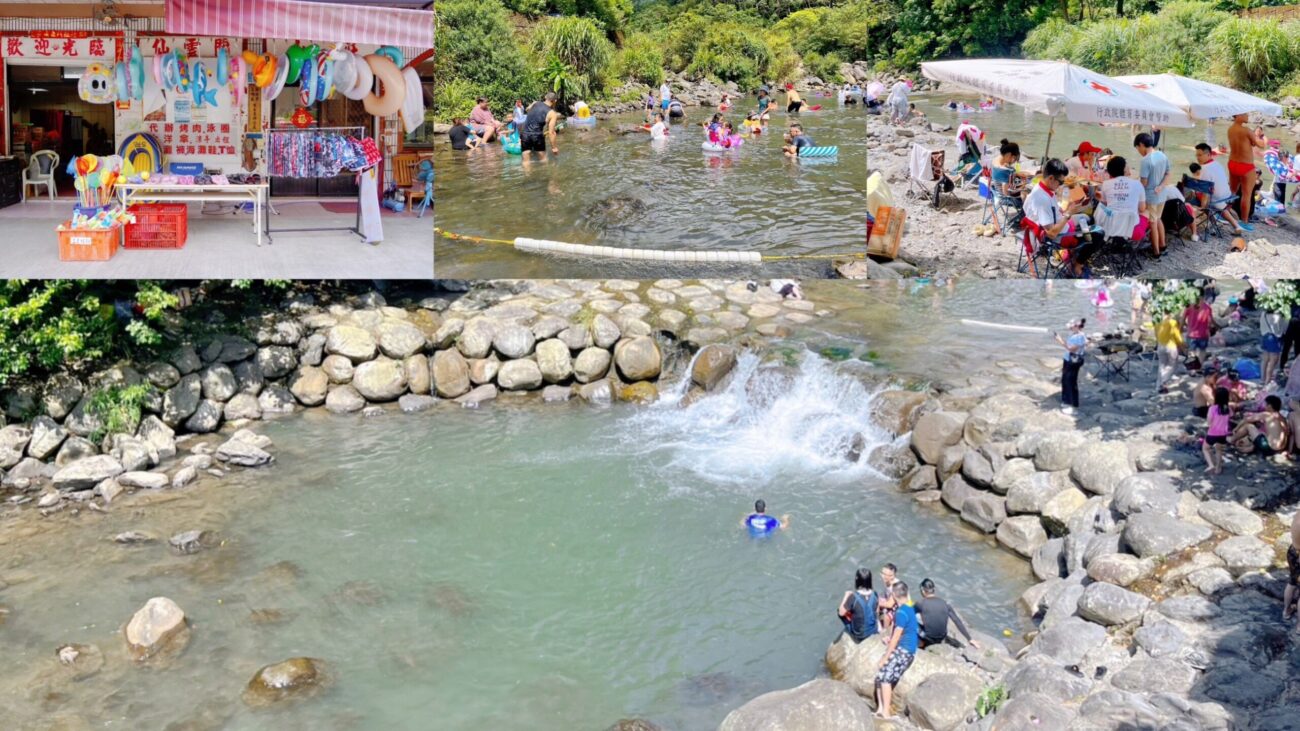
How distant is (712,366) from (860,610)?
244 inches

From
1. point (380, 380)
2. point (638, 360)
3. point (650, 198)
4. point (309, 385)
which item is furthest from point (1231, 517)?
point (309, 385)

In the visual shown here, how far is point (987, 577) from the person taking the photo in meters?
11.1

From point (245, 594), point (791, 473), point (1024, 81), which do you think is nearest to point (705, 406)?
point (791, 473)

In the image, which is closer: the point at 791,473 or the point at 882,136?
the point at 882,136

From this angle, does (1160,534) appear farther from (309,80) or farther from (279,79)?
(279,79)

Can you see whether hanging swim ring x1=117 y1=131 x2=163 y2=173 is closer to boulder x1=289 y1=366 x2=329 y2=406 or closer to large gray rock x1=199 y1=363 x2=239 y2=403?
large gray rock x1=199 y1=363 x2=239 y2=403

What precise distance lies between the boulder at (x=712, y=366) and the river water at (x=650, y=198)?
20.4 ft

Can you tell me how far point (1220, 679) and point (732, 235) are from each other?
15.0ft

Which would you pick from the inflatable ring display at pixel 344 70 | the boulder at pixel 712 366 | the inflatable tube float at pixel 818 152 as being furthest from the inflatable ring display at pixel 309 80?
the boulder at pixel 712 366

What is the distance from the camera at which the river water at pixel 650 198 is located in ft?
26.4

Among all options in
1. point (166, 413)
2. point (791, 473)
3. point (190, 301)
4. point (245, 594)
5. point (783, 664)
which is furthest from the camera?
point (190, 301)

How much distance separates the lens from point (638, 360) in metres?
15.9

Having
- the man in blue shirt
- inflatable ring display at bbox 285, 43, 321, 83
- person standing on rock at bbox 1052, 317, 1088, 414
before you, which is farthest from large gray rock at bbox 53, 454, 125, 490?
person standing on rock at bbox 1052, 317, 1088, 414

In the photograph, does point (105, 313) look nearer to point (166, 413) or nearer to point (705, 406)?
point (166, 413)
